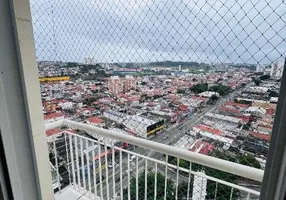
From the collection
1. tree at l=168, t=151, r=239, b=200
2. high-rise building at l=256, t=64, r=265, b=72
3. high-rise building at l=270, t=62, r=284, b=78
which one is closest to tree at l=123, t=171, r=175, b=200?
tree at l=168, t=151, r=239, b=200

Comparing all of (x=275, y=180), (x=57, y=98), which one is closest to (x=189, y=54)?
(x=275, y=180)

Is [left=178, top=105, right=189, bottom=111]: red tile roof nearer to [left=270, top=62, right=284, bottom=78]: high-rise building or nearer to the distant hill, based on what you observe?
the distant hill

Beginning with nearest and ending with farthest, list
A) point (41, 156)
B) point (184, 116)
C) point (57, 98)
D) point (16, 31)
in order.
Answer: point (16, 31) < point (41, 156) < point (184, 116) < point (57, 98)

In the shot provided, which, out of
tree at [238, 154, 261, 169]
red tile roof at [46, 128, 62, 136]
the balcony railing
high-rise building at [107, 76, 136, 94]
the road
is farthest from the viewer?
red tile roof at [46, 128, 62, 136]

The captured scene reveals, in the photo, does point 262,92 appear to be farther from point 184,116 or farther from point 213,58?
point 184,116

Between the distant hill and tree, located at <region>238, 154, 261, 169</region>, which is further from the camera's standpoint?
the distant hill

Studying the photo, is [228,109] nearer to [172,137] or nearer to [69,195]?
[172,137]
